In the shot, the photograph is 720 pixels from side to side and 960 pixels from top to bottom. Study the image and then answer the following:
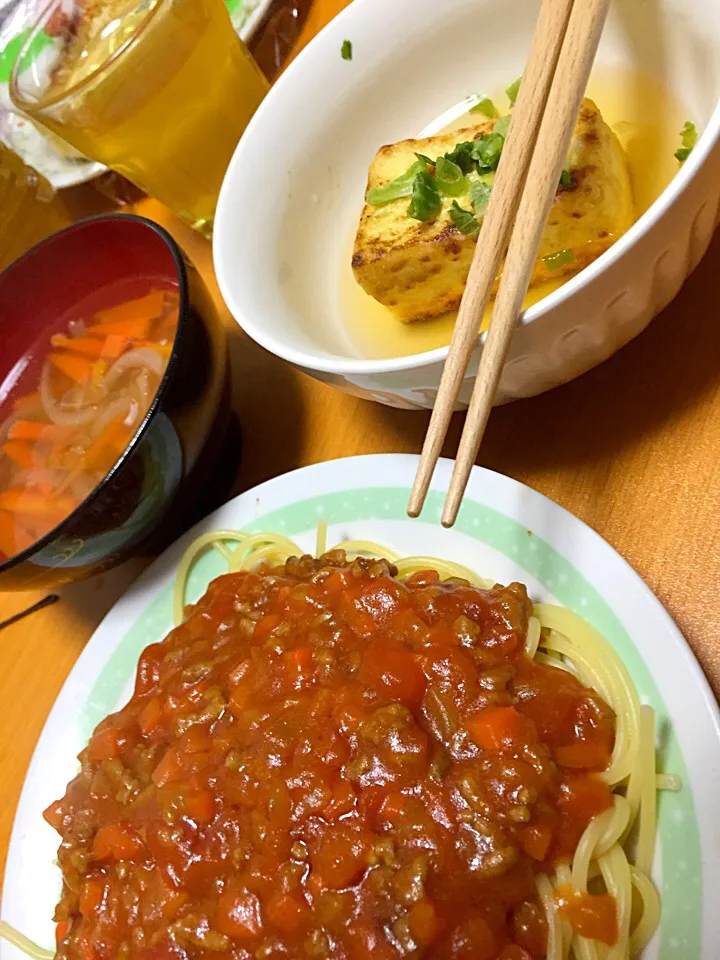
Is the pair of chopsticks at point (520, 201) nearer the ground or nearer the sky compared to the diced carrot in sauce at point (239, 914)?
nearer the sky

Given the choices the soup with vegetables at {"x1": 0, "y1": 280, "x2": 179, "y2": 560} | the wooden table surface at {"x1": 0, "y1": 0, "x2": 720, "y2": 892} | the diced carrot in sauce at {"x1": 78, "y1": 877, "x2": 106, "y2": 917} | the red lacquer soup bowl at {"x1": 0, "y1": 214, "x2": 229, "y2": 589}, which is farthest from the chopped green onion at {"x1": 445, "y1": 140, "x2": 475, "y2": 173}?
the diced carrot in sauce at {"x1": 78, "y1": 877, "x2": 106, "y2": 917}

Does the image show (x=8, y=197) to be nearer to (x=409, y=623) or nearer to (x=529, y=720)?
(x=409, y=623)

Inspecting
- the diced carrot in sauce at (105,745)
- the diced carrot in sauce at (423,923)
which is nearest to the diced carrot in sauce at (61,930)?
the diced carrot in sauce at (105,745)

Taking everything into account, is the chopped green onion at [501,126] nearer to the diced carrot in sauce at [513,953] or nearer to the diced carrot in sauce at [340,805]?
the diced carrot in sauce at [340,805]

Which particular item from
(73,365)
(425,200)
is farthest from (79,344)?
(425,200)

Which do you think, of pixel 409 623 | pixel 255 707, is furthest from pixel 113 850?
pixel 409 623

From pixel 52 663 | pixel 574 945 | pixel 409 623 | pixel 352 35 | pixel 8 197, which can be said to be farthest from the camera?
pixel 8 197
